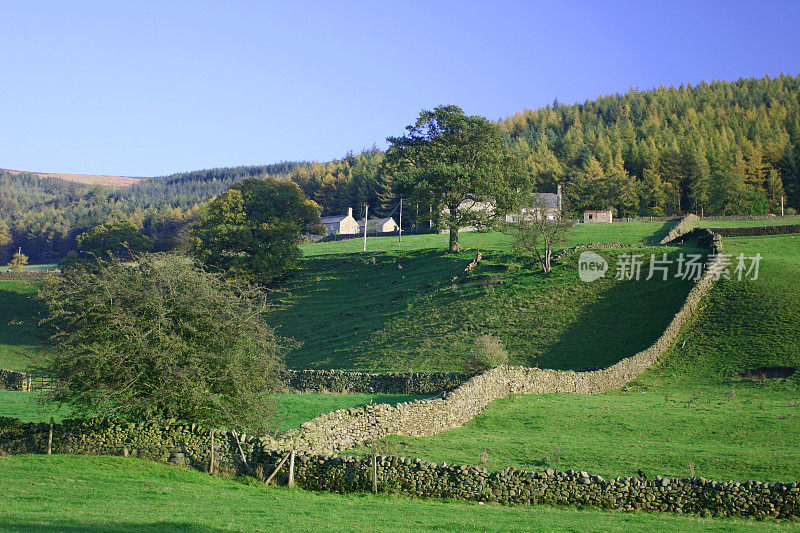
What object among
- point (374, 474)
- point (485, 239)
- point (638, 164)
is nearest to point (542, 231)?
point (485, 239)

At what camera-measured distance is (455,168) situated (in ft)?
181

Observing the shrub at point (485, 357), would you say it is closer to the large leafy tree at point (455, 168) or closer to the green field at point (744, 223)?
the large leafy tree at point (455, 168)

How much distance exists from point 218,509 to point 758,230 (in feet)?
192

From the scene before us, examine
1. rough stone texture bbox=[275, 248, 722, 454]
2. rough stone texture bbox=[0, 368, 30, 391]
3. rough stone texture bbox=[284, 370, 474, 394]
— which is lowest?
rough stone texture bbox=[0, 368, 30, 391]

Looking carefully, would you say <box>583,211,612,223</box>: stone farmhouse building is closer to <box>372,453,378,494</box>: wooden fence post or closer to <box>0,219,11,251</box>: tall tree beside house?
<box>372,453,378,494</box>: wooden fence post

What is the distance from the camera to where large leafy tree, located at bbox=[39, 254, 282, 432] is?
17188 millimetres

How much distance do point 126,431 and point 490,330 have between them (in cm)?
2631

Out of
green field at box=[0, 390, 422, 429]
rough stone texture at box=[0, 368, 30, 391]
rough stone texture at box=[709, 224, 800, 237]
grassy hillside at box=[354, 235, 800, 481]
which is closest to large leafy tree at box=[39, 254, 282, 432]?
green field at box=[0, 390, 422, 429]

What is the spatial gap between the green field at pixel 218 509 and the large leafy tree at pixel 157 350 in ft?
7.26

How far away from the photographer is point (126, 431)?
685 inches

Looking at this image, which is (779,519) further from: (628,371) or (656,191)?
(656,191)

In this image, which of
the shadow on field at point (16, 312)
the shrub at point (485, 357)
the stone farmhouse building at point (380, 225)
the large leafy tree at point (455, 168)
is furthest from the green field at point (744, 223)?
the shadow on field at point (16, 312)

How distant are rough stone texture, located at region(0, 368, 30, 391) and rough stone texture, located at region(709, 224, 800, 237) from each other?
56.2 meters

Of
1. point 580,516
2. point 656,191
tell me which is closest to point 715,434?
point 580,516
